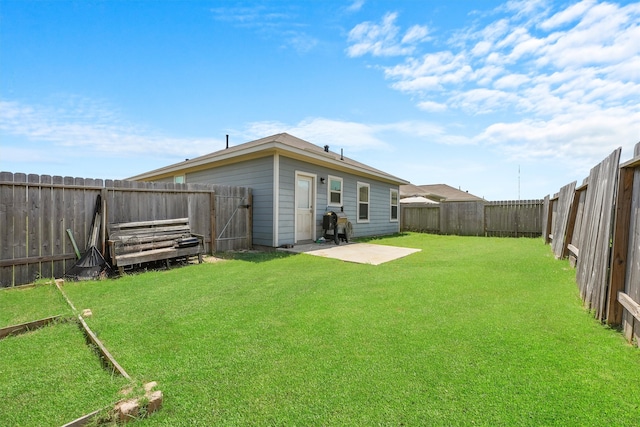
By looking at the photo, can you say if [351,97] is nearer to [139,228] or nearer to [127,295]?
[139,228]

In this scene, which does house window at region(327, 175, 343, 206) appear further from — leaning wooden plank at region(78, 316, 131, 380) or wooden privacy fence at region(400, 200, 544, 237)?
leaning wooden plank at region(78, 316, 131, 380)

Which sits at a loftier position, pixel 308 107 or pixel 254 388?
pixel 308 107

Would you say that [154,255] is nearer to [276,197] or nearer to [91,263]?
[91,263]

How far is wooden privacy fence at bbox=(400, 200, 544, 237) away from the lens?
12445mm

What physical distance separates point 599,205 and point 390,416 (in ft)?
12.0

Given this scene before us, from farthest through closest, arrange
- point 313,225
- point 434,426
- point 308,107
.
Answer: point 308,107, point 313,225, point 434,426

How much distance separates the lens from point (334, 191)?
10305mm

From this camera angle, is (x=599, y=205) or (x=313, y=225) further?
(x=313, y=225)

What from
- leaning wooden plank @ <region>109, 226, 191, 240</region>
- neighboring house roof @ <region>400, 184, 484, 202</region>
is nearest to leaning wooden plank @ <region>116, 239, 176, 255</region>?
leaning wooden plank @ <region>109, 226, 191, 240</region>

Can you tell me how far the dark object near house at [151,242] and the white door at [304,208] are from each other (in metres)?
3.15

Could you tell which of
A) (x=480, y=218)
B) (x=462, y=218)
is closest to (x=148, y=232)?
(x=462, y=218)

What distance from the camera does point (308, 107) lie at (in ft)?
34.9

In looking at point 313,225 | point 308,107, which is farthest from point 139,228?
point 308,107

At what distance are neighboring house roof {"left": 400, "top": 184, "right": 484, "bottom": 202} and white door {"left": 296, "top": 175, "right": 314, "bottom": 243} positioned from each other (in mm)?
17532
